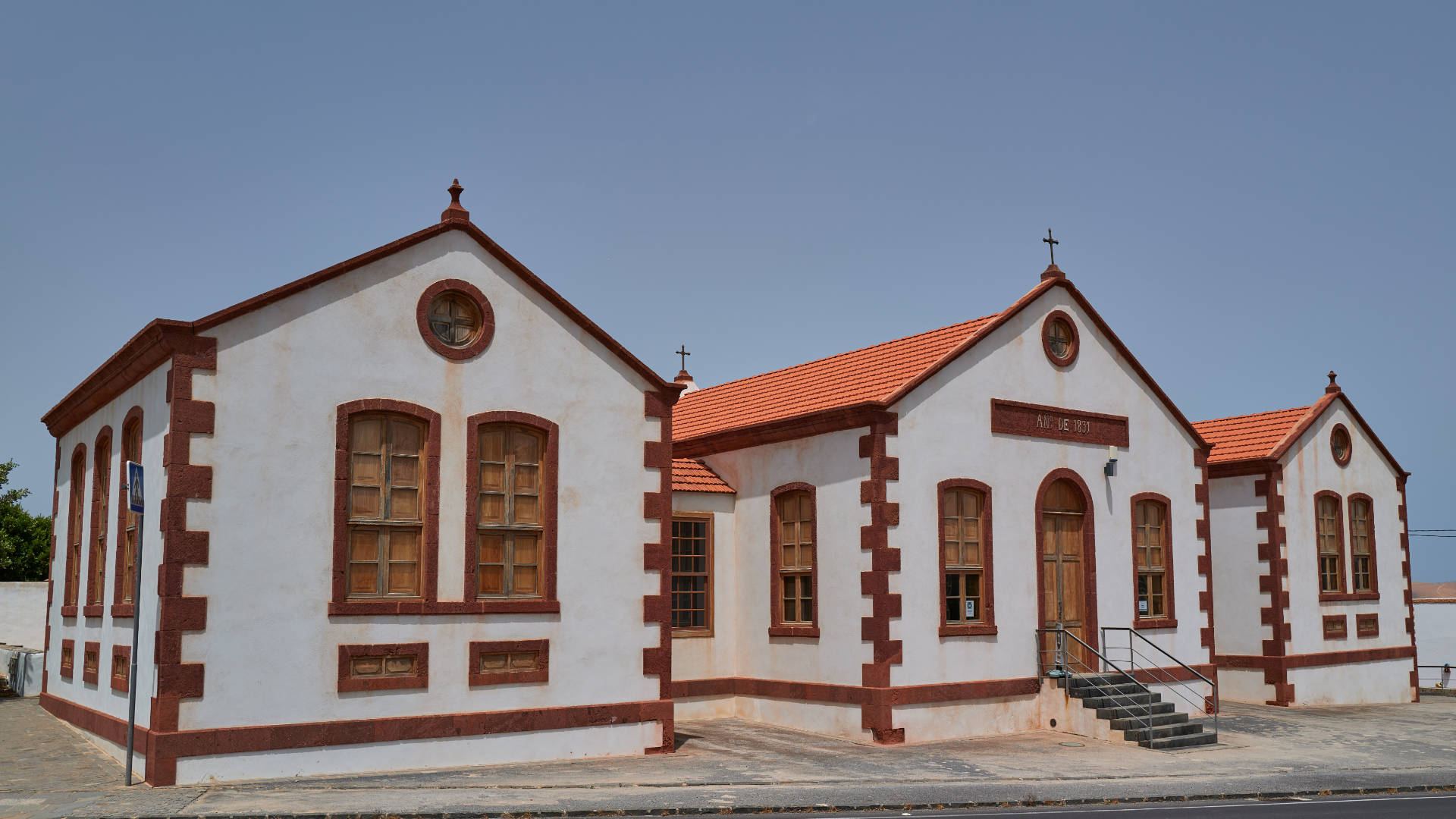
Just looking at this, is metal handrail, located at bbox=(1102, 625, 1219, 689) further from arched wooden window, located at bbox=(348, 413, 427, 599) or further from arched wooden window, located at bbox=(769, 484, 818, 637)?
arched wooden window, located at bbox=(348, 413, 427, 599)

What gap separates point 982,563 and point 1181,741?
11.6ft

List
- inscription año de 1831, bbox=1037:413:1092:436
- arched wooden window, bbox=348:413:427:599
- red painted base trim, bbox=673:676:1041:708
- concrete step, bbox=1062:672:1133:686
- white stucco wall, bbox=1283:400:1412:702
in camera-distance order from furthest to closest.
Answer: white stucco wall, bbox=1283:400:1412:702 < inscription año de 1831, bbox=1037:413:1092:436 < concrete step, bbox=1062:672:1133:686 < red painted base trim, bbox=673:676:1041:708 < arched wooden window, bbox=348:413:427:599

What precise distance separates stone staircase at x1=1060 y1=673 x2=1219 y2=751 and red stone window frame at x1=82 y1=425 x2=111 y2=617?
1334 centimetres

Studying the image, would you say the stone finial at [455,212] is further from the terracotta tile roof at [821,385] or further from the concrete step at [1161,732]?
the concrete step at [1161,732]

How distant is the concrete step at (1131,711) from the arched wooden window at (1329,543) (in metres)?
8.04

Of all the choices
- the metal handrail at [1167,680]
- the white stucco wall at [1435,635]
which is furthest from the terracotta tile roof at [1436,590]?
the metal handrail at [1167,680]

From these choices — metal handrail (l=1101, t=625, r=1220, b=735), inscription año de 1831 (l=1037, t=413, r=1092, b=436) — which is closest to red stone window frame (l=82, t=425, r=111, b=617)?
inscription año de 1831 (l=1037, t=413, r=1092, b=436)

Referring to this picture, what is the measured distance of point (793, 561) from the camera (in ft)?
63.1

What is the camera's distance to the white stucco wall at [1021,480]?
1777cm

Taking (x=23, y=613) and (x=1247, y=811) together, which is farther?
(x=23, y=613)

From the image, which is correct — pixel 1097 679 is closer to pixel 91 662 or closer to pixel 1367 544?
pixel 1367 544

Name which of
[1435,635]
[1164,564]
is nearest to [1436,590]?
[1435,635]

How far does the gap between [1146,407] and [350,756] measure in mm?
13617

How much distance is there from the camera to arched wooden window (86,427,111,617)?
663 inches
